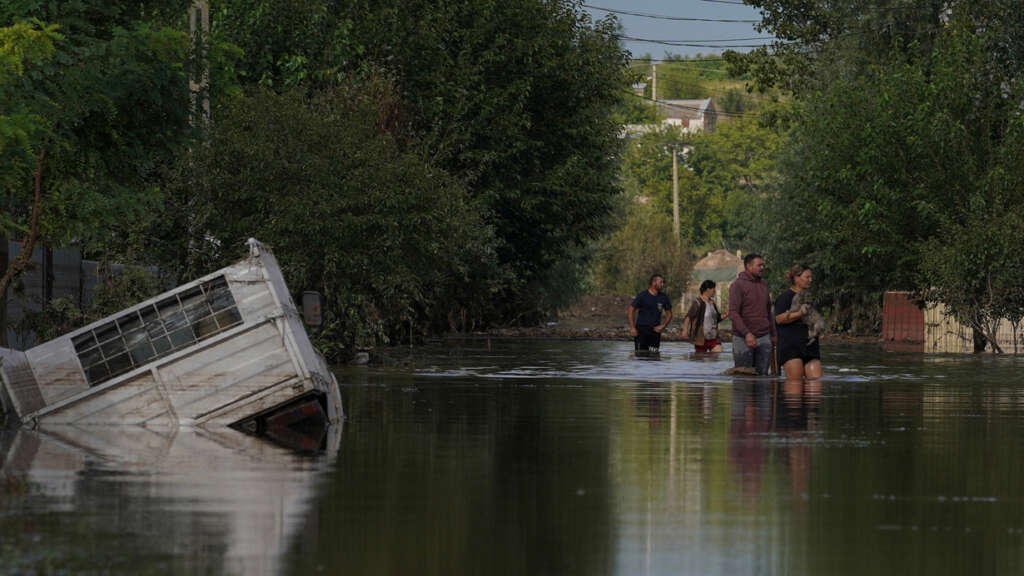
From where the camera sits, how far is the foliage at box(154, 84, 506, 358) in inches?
1170

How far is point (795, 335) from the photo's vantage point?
24.4 m

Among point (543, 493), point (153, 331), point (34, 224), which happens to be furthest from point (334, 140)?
point (543, 493)

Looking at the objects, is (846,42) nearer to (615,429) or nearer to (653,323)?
(653,323)

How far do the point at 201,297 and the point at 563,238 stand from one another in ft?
131

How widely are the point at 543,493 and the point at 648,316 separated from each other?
23.9 meters

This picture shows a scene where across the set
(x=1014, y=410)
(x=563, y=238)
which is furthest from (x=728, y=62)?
(x=1014, y=410)

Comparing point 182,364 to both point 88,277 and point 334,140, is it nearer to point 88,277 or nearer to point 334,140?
point 334,140

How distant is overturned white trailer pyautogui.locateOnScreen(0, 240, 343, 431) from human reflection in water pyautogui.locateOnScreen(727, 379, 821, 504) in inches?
162

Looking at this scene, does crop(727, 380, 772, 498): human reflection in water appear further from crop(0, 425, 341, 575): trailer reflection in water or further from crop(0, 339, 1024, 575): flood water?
crop(0, 425, 341, 575): trailer reflection in water

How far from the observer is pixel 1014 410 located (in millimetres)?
20672

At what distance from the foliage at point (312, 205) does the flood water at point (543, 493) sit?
9198mm

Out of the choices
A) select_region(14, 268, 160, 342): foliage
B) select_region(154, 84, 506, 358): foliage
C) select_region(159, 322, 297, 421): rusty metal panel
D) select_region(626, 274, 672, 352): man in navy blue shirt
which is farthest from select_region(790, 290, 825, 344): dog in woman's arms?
select_region(626, 274, 672, 352): man in navy blue shirt

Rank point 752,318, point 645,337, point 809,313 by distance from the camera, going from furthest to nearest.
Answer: point 645,337 < point 752,318 < point 809,313

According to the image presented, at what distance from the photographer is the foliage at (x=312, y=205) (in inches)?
1170
